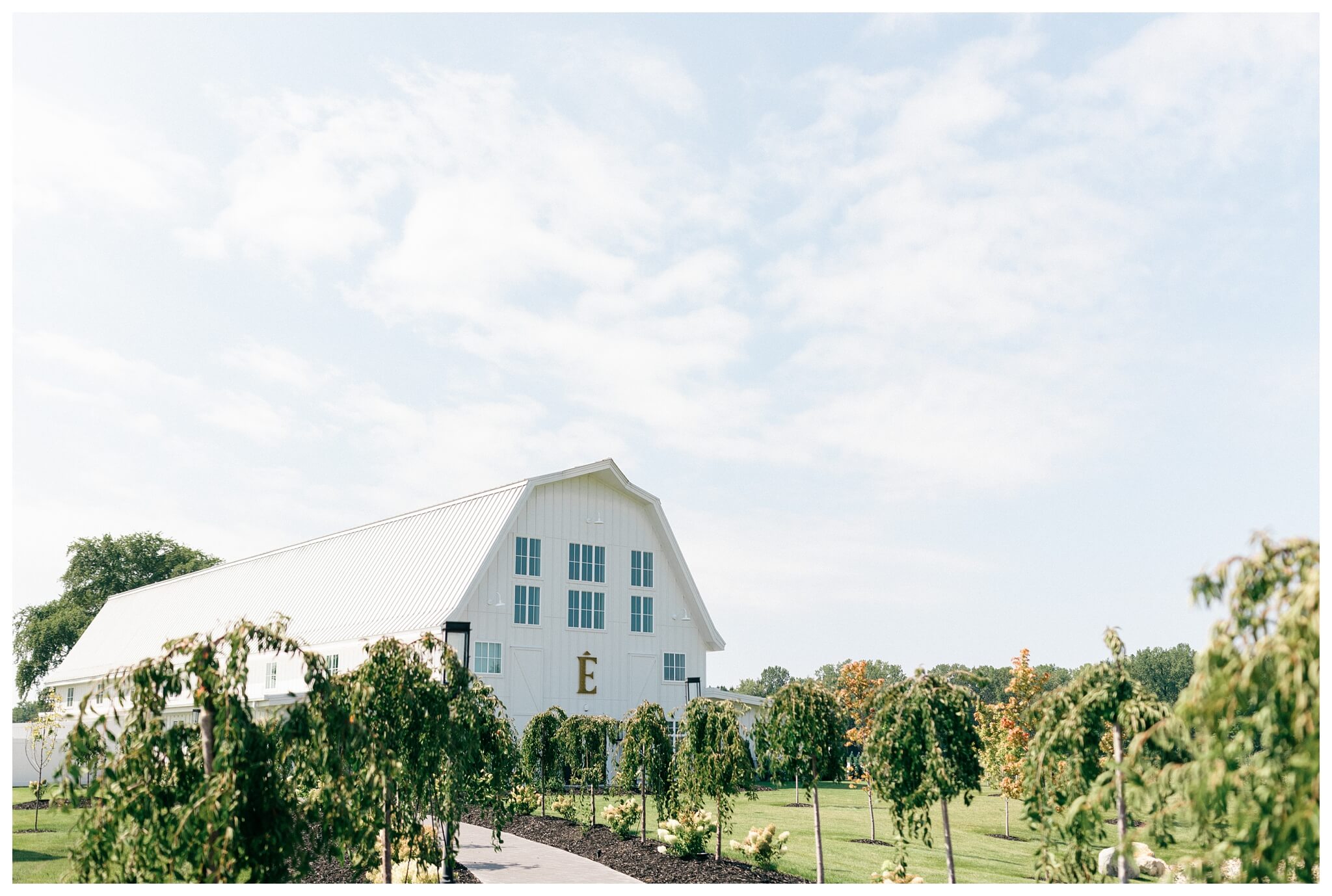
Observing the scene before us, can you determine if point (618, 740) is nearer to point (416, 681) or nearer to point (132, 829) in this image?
point (416, 681)

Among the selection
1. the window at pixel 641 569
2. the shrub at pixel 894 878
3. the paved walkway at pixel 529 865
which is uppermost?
the window at pixel 641 569

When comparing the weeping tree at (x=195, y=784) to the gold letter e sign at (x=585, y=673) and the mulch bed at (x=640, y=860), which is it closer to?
the mulch bed at (x=640, y=860)

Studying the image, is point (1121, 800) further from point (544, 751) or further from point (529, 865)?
point (544, 751)

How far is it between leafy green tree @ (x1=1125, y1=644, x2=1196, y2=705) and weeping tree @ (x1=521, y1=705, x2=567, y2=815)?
2157 inches

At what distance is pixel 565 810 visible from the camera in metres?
19.1

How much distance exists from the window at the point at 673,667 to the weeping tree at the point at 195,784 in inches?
944

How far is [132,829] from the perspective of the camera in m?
7.02

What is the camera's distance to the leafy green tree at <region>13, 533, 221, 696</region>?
56312 mm

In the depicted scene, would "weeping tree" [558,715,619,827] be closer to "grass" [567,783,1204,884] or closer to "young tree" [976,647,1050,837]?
"grass" [567,783,1204,884]

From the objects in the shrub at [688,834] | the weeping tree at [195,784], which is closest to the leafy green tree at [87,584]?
the shrub at [688,834]

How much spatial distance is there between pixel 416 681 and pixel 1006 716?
13333mm

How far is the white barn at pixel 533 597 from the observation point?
91.4 ft

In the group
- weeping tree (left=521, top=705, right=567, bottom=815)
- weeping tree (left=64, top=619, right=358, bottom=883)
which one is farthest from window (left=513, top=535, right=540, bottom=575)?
weeping tree (left=64, top=619, right=358, bottom=883)

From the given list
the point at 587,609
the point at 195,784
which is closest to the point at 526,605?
the point at 587,609
